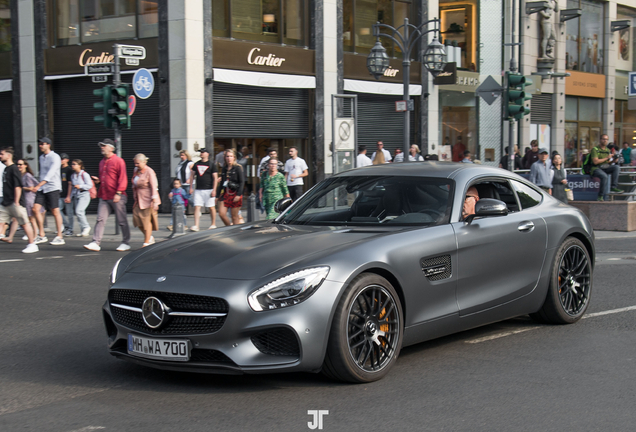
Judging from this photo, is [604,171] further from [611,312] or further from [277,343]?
[277,343]

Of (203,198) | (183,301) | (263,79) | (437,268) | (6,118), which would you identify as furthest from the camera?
(6,118)

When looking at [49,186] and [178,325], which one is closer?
[178,325]

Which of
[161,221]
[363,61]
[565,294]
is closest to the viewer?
[565,294]

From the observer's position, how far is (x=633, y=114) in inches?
1740

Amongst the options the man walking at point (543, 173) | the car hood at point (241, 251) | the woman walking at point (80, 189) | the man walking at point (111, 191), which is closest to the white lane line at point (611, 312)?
the car hood at point (241, 251)

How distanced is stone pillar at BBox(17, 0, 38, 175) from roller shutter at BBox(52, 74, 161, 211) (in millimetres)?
629

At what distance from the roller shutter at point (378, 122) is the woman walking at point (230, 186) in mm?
11715

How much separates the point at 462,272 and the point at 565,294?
165 centimetres

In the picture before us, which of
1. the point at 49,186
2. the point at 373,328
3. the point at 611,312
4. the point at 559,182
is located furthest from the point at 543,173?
the point at 373,328

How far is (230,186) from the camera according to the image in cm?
1594

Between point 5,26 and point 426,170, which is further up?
point 5,26

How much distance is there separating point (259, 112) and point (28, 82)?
23.1 feet

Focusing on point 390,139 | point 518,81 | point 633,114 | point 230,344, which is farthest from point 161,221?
point 633,114

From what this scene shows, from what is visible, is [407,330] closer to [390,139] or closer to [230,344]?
[230,344]
